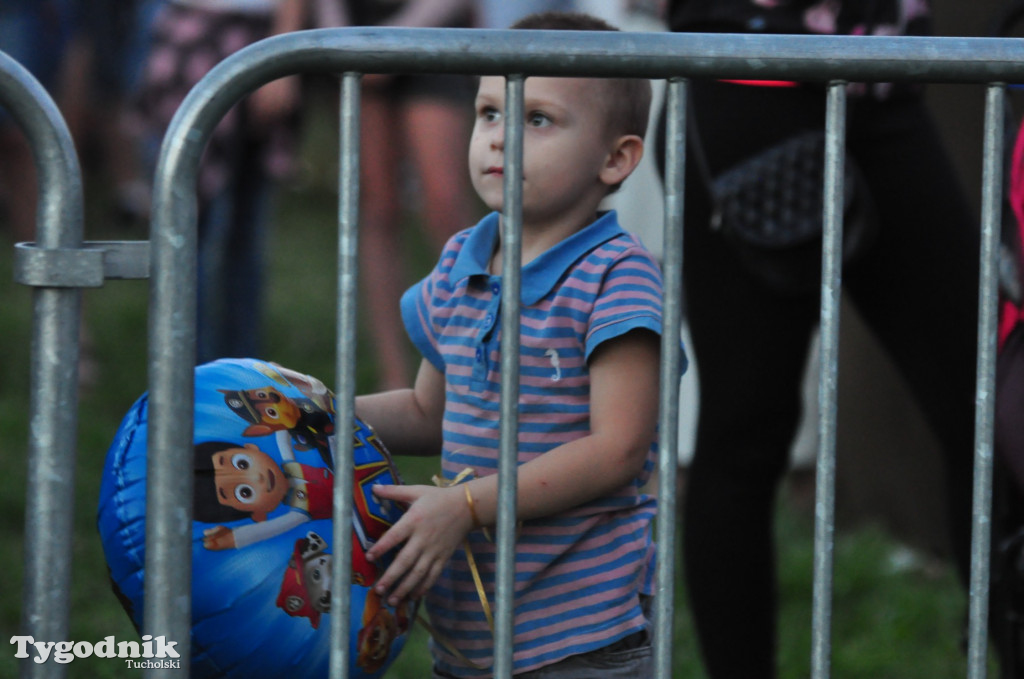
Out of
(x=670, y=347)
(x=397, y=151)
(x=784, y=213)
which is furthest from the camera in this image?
(x=397, y=151)

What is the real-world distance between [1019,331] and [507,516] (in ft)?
2.81

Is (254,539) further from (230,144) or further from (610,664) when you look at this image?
(230,144)

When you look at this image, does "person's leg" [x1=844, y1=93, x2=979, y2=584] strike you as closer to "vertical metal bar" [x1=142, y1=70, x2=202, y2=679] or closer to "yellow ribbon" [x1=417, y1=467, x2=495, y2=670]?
"yellow ribbon" [x1=417, y1=467, x2=495, y2=670]

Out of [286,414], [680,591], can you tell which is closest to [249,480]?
[286,414]

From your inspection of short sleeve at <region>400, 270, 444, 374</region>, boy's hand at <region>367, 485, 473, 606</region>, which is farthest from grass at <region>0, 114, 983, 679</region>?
boy's hand at <region>367, 485, 473, 606</region>

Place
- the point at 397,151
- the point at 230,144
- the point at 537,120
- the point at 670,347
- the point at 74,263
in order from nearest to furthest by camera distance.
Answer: the point at 74,263, the point at 670,347, the point at 537,120, the point at 230,144, the point at 397,151

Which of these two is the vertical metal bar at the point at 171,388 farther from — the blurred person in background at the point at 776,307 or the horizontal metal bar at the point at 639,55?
the blurred person in background at the point at 776,307

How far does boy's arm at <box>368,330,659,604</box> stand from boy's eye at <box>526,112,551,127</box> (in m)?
0.32

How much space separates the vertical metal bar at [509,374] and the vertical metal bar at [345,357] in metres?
0.18

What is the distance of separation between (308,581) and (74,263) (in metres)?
0.47

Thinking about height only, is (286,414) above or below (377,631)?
above

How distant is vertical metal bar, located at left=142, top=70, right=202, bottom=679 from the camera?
61.4 inches

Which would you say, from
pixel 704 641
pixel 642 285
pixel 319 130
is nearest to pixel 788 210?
pixel 642 285

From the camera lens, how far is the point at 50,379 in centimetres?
158
